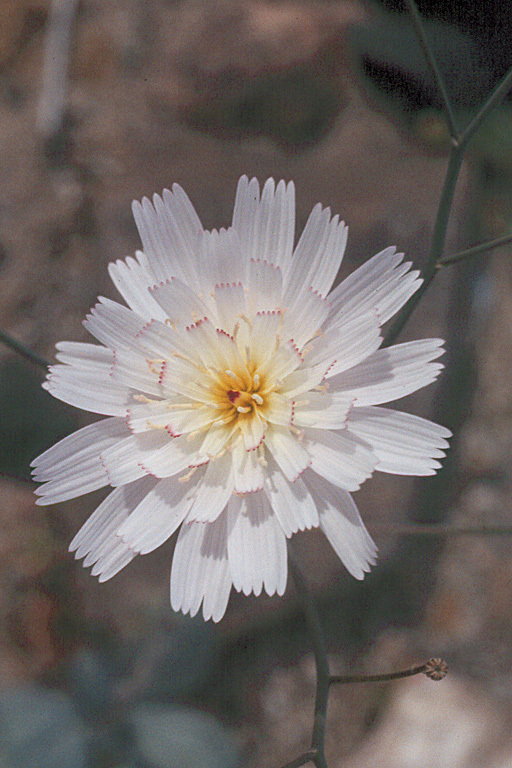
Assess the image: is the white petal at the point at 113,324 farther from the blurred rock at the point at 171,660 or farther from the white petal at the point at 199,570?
the blurred rock at the point at 171,660

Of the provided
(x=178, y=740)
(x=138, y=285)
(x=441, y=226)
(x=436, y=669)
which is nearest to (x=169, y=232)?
(x=138, y=285)

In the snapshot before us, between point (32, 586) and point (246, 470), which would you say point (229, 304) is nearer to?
point (246, 470)

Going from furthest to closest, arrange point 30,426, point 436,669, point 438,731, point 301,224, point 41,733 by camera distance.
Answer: point 438,731 → point 301,224 → point 30,426 → point 41,733 → point 436,669

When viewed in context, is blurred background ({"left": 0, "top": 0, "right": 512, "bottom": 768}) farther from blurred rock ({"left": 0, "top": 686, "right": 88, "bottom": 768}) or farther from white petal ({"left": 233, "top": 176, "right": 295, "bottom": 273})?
white petal ({"left": 233, "top": 176, "right": 295, "bottom": 273})

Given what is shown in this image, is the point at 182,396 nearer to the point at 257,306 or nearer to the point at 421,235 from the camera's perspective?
the point at 257,306

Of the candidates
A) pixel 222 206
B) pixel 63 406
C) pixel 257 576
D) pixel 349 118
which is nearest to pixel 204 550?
pixel 257 576

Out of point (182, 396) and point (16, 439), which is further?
point (16, 439)
